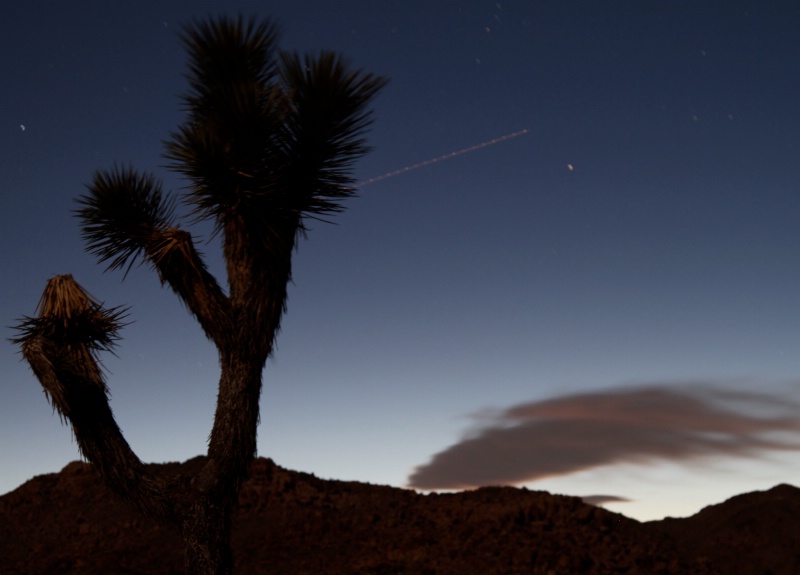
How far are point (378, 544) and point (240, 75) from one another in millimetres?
9880

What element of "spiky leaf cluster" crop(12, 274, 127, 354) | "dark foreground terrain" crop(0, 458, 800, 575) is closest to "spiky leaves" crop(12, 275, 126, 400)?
"spiky leaf cluster" crop(12, 274, 127, 354)

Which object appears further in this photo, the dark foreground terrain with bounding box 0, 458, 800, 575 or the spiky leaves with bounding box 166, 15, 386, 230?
the dark foreground terrain with bounding box 0, 458, 800, 575

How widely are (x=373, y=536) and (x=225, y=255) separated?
8.29 metres

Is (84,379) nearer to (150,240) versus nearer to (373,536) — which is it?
(150,240)

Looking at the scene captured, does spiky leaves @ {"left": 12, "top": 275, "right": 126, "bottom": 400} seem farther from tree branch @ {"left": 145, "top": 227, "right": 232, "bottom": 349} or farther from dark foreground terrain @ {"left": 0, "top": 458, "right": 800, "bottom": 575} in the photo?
dark foreground terrain @ {"left": 0, "top": 458, "right": 800, "bottom": 575}

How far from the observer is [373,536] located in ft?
55.7

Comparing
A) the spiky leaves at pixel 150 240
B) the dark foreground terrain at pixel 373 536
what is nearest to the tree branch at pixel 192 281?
the spiky leaves at pixel 150 240

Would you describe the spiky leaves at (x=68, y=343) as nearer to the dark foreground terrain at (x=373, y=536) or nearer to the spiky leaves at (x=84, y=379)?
the spiky leaves at (x=84, y=379)

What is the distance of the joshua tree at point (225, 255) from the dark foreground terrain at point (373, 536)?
515 cm

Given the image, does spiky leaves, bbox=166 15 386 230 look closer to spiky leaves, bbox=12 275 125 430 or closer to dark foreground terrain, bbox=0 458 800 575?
spiky leaves, bbox=12 275 125 430

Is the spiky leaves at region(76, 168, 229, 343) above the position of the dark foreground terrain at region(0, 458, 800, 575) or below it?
above

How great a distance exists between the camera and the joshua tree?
10.7 m

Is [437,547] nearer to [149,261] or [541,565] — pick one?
[541,565]

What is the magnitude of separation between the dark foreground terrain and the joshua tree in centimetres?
515
